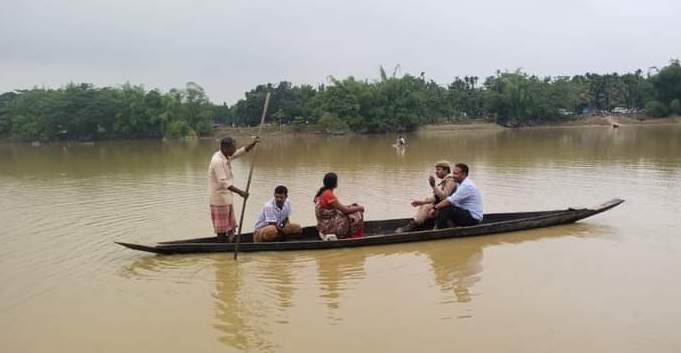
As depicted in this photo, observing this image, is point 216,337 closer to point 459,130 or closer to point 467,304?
point 467,304

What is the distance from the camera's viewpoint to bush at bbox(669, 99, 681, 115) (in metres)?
56.5

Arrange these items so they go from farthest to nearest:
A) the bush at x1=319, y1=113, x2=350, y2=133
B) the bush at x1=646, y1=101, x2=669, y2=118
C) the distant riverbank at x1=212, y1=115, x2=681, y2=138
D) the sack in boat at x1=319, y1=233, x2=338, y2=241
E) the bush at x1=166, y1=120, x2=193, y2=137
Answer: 1. the bush at x1=646, y1=101, x2=669, y2=118
2. the distant riverbank at x1=212, y1=115, x2=681, y2=138
3. the bush at x1=319, y1=113, x2=350, y2=133
4. the bush at x1=166, y1=120, x2=193, y2=137
5. the sack in boat at x1=319, y1=233, x2=338, y2=241

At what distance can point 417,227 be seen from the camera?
8016 millimetres

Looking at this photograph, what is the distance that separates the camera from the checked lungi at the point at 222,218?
7.21m

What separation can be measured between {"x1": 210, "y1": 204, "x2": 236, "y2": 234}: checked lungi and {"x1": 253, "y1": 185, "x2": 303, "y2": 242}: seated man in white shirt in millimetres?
365

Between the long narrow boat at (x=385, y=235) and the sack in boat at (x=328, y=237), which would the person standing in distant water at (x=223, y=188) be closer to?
the long narrow boat at (x=385, y=235)

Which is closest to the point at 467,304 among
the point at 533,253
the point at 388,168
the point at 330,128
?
the point at 533,253

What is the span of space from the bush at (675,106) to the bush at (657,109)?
24.9 inches

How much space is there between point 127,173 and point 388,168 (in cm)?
851

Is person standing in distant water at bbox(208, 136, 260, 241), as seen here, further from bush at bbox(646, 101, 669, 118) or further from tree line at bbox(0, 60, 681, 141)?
bush at bbox(646, 101, 669, 118)

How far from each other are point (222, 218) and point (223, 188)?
16.7 inches

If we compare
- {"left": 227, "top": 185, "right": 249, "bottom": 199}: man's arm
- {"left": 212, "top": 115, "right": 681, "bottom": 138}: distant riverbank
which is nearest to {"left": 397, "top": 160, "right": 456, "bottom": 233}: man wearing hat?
{"left": 227, "top": 185, "right": 249, "bottom": 199}: man's arm

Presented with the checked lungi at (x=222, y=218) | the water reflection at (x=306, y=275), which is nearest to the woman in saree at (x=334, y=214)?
the water reflection at (x=306, y=275)

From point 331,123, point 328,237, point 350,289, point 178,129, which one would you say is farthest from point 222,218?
point 178,129
